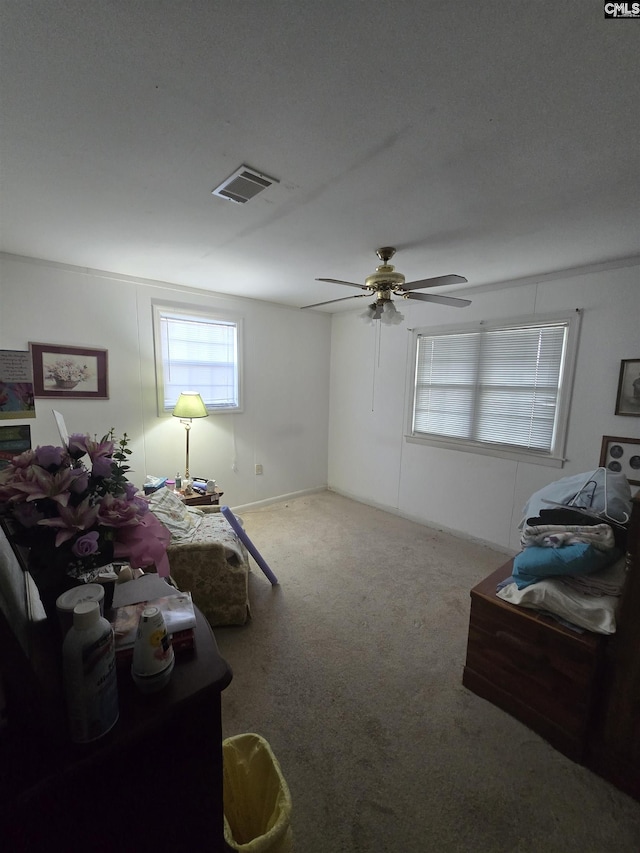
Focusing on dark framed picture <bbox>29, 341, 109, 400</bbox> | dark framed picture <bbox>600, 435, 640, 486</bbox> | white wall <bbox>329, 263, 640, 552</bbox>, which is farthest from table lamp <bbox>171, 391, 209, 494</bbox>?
dark framed picture <bbox>600, 435, 640, 486</bbox>

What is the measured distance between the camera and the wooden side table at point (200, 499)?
3047 mm

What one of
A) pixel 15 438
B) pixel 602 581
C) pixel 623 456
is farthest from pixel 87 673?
pixel 623 456

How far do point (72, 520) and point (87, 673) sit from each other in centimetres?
29

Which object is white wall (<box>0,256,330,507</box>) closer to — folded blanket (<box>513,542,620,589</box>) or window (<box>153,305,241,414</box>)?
window (<box>153,305,241,414</box>)

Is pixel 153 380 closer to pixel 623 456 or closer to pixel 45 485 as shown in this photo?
pixel 45 485

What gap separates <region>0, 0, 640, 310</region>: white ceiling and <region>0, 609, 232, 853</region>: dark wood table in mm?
1569

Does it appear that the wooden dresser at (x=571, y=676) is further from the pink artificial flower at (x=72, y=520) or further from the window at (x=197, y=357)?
the window at (x=197, y=357)

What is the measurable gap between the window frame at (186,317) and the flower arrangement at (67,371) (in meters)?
0.60

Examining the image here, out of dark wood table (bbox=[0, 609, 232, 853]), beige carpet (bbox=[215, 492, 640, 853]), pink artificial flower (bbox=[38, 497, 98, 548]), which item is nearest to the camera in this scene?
dark wood table (bbox=[0, 609, 232, 853])

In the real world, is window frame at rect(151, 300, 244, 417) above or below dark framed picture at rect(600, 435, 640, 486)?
above

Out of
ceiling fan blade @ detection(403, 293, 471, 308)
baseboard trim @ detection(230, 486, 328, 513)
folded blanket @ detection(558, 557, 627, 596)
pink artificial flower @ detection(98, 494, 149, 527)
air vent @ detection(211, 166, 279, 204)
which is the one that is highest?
air vent @ detection(211, 166, 279, 204)

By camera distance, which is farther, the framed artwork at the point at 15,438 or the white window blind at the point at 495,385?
the white window blind at the point at 495,385

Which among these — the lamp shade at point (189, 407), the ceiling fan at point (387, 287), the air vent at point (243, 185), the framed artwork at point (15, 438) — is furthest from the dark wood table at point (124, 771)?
the lamp shade at point (189, 407)

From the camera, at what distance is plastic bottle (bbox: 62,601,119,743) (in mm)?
594
